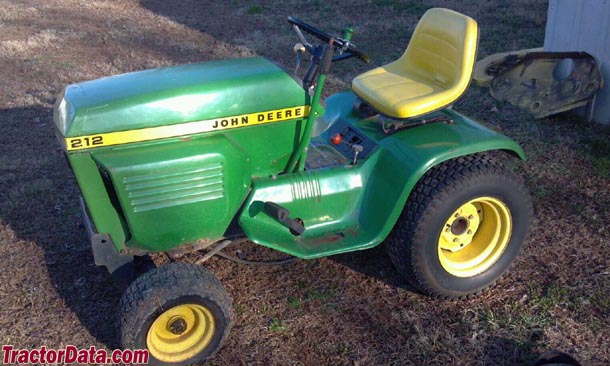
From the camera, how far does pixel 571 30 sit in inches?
219

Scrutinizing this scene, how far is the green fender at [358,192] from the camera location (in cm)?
301

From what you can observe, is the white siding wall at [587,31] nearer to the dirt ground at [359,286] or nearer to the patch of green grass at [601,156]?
the dirt ground at [359,286]

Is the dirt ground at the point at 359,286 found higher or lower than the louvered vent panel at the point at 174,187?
lower

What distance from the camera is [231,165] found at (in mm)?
2916

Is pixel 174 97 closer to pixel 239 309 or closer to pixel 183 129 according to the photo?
pixel 183 129

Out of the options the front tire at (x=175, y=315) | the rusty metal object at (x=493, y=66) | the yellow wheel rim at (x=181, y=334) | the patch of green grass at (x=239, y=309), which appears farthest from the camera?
the rusty metal object at (x=493, y=66)

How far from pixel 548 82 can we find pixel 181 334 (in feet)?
12.5

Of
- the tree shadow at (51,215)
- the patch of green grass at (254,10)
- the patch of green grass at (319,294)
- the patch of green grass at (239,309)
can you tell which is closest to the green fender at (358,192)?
the patch of green grass at (319,294)

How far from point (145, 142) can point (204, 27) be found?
21.4 feet

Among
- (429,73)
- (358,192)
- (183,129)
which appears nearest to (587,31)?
(429,73)

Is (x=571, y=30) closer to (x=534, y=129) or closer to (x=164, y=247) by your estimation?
(x=534, y=129)

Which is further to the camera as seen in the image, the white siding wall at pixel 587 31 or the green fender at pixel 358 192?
the white siding wall at pixel 587 31

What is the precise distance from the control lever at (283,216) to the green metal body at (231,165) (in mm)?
58

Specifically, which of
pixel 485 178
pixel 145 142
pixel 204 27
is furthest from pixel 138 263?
pixel 204 27
